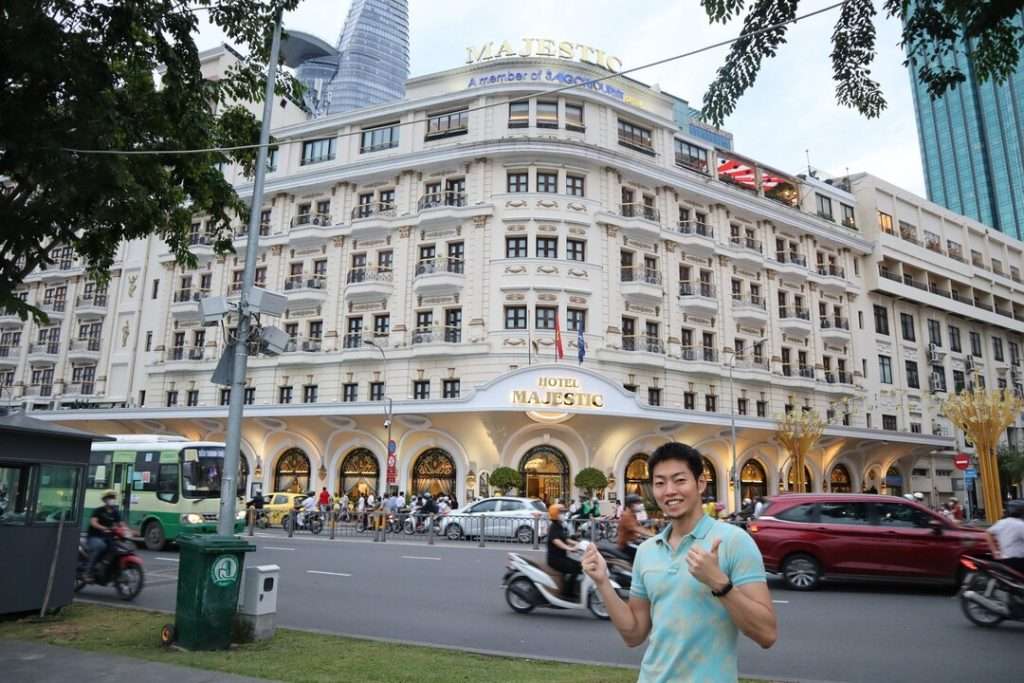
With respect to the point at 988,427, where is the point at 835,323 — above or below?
above

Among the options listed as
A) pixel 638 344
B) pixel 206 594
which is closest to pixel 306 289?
pixel 638 344

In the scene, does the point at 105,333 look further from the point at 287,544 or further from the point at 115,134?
the point at 115,134

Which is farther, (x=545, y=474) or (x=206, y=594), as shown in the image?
(x=545, y=474)

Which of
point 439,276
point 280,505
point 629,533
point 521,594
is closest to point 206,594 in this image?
point 521,594

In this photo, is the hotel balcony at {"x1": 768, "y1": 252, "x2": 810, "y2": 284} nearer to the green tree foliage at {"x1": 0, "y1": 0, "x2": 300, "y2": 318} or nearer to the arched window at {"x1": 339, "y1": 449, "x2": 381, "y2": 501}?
the arched window at {"x1": 339, "y1": 449, "x2": 381, "y2": 501}

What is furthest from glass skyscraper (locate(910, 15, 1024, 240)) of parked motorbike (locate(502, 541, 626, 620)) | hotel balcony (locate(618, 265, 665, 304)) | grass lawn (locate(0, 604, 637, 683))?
grass lawn (locate(0, 604, 637, 683))

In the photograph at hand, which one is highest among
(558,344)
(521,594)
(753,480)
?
(558,344)

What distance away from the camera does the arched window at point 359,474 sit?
33.4m

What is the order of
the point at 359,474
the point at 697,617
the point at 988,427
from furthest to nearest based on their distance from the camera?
the point at 359,474 < the point at 988,427 < the point at 697,617

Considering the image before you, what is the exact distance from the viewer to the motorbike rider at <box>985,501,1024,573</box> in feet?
31.4

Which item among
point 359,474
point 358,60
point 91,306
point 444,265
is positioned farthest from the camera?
Answer: point 358,60

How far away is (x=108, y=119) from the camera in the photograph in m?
9.23

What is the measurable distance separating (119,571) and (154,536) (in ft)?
28.8

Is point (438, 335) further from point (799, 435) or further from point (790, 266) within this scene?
point (790, 266)
